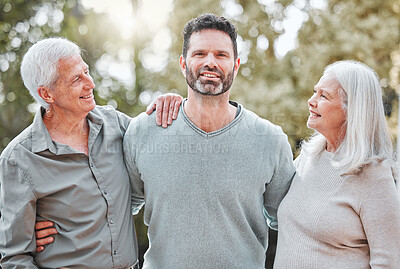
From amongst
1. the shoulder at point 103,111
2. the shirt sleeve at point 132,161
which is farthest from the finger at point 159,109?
the shoulder at point 103,111

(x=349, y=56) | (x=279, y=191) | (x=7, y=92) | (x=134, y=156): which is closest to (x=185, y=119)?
(x=134, y=156)

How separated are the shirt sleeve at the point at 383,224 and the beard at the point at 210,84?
75cm

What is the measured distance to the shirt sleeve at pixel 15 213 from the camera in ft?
5.07

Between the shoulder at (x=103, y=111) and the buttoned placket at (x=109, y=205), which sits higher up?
the shoulder at (x=103, y=111)

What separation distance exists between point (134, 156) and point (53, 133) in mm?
371

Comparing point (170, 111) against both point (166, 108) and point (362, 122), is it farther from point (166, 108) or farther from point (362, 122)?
point (362, 122)

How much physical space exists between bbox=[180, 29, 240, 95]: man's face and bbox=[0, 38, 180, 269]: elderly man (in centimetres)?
46

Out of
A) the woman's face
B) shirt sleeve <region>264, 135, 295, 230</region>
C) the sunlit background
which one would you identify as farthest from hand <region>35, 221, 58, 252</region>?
the sunlit background

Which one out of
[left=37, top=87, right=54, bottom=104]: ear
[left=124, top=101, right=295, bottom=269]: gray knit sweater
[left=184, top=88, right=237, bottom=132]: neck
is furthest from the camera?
[left=184, top=88, right=237, bottom=132]: neck

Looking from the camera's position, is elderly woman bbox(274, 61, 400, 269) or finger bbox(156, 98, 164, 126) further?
finger bbox(156, 98, 164, 126)

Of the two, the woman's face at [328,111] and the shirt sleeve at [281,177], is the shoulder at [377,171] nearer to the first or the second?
the woman's face at [328,111]

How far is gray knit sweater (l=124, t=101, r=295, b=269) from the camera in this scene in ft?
5.82

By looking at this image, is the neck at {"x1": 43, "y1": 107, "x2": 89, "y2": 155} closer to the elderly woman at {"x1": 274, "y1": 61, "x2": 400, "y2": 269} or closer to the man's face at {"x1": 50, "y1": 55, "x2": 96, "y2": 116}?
the man's face at {"x1": 50, "y1": 55, "x2": 96, "y2": 116}

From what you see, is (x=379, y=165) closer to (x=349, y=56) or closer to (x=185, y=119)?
(x=185, y=119)
